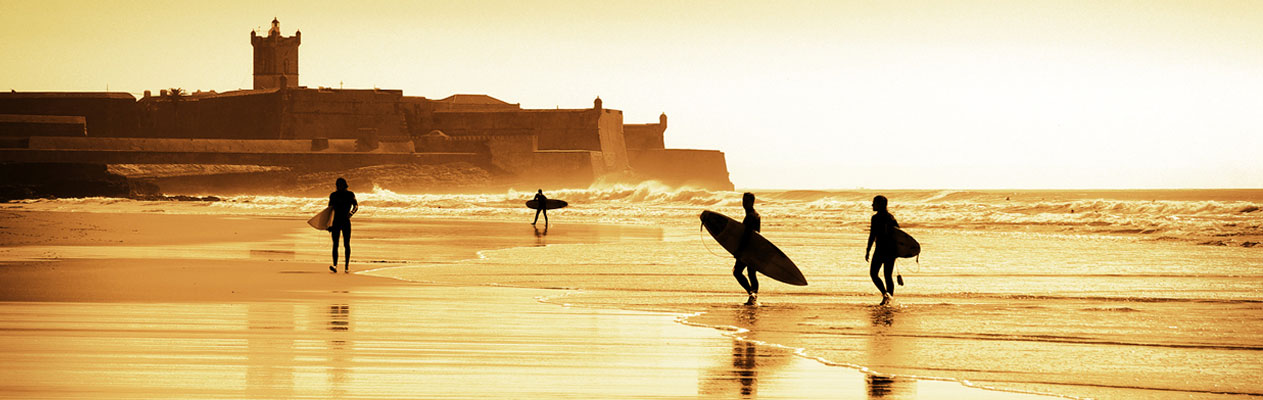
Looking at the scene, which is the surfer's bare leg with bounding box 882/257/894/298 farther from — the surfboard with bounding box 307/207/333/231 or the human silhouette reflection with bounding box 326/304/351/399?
the surfboard with bounding box 307/207/333/231

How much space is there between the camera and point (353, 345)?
22.4 ft

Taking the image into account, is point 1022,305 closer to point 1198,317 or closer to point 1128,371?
point 1198,317

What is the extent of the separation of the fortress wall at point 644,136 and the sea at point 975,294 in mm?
49600

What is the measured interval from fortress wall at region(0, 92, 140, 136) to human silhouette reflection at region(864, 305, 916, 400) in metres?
64.4

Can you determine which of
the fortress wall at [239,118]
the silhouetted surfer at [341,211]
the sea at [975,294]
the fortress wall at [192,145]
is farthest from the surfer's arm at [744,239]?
the fortress wall at [239,118]

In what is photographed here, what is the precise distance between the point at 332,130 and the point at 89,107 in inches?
497

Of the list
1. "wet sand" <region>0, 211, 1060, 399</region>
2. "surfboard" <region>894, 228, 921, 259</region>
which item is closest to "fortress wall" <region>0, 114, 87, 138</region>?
"wet sand" <region>0, 211, 1060, 399</region>

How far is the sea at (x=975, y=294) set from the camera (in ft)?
21.0

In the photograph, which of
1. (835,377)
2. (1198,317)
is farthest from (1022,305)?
(835,377)

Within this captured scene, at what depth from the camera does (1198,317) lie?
349 inches

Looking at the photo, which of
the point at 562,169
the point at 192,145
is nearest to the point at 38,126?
the point at 192,145

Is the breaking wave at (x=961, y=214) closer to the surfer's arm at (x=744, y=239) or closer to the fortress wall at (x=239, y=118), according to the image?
the surfer's arm at (x=744, y=239)

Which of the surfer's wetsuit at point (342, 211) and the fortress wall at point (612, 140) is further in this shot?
the fortress wall at point (612, 140)

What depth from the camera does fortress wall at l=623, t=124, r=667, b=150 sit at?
7594cm
